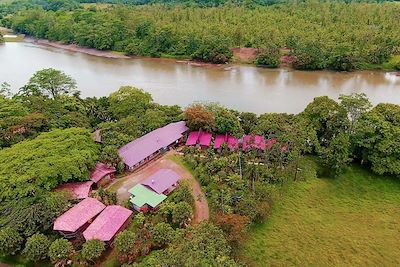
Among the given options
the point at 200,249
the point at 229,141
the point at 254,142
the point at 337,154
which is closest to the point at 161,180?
the point at 229,141

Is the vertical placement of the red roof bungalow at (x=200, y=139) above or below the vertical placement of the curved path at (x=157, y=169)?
above

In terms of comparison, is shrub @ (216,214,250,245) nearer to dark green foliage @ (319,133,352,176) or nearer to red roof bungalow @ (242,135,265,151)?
red roof bungalow @ (242,135,265,151)

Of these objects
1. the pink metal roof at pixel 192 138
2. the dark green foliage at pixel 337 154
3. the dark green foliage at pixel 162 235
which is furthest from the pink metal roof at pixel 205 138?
the dark green foliage at pixel 162 235

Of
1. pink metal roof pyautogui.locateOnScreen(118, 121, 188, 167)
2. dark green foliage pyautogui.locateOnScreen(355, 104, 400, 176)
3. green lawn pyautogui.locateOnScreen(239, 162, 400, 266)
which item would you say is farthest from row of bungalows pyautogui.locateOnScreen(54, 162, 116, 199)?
dark green foliage pyautogui.locateOnScreen(355, 104, 400, 176)

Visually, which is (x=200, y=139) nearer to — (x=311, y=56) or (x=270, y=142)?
(x=270, y=142)

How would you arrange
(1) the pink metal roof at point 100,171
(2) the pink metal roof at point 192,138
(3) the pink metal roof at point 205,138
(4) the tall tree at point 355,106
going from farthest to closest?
(2) the pink metal roof at point 192,138
(3) the pink metal roof at point 205,138
(4) the tall tree at point 355,106
(1) the pink metal roof at point 100,171

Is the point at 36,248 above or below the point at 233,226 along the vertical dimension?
below

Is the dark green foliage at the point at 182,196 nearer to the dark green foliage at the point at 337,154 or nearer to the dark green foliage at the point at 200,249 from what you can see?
the dark green foliage at the point at 200,249
